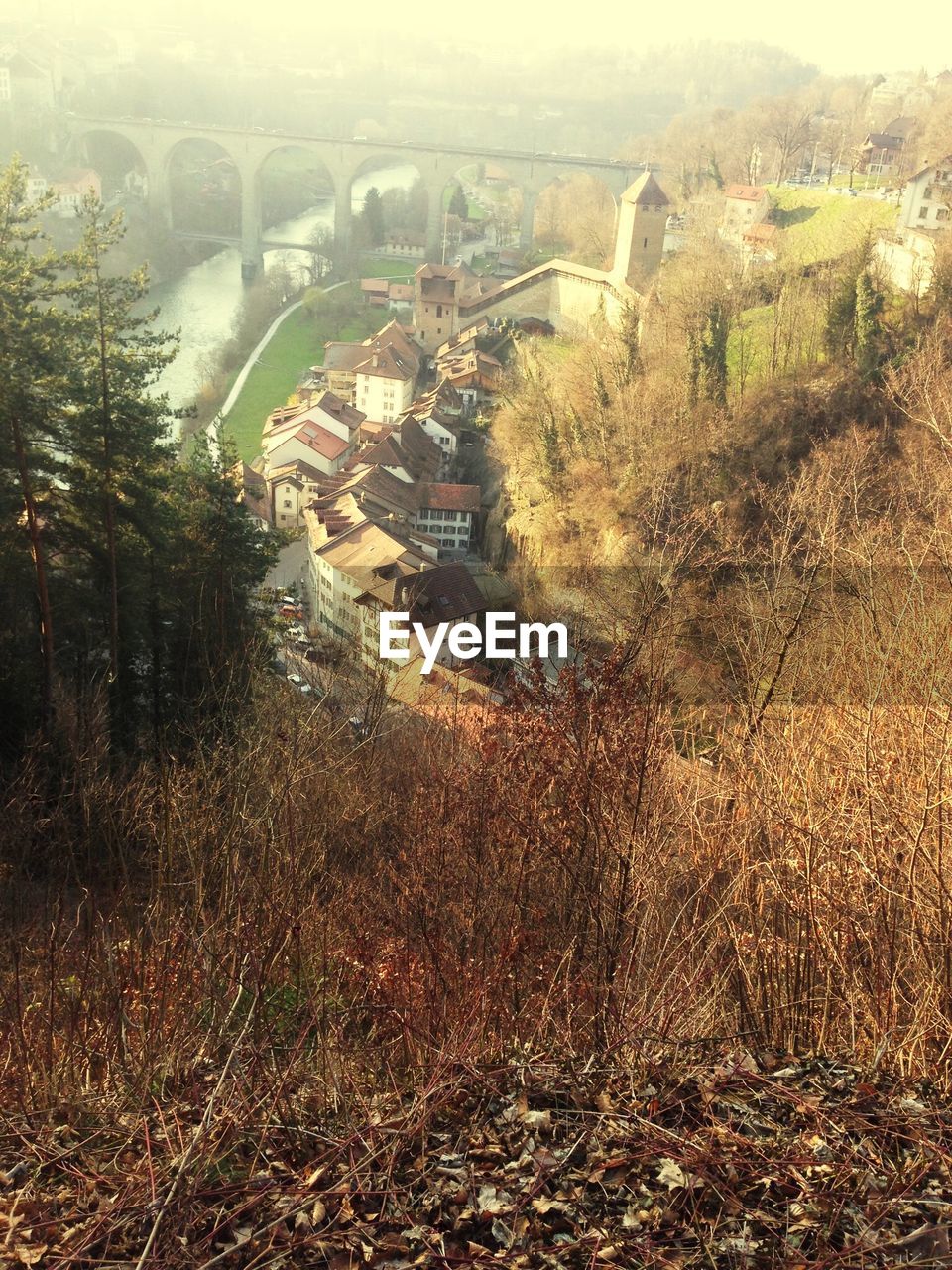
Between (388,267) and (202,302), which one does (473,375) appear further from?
(388,267)

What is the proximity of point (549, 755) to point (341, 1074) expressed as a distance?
1.72 metres

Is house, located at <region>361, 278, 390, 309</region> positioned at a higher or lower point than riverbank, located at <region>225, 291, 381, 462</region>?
higher

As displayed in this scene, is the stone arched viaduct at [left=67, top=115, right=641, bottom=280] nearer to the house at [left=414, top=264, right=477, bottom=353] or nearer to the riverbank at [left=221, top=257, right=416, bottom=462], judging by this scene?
the riverbank at [left=221, top=257, right=416, bottom=462]

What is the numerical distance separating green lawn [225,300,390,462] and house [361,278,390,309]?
79 centimetres

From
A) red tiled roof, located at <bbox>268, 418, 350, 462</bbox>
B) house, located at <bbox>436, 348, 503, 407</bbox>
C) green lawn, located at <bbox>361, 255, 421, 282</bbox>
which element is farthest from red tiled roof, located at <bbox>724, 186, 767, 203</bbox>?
green lawn, located at <bbox>361, 255, 421, 282</bbox>

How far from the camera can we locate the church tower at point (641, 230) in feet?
84.1

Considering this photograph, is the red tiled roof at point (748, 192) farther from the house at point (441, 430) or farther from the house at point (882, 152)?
the house at point (441, 430)

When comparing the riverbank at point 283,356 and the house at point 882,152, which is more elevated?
the house at point 882,152

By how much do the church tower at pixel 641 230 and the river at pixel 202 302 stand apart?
12558mm

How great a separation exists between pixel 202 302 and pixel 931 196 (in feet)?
85.7

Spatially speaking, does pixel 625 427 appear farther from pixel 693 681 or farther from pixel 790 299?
pixel 693 681

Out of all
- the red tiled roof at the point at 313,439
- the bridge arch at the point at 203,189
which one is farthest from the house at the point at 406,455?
the bridge arch at the point at 203,189

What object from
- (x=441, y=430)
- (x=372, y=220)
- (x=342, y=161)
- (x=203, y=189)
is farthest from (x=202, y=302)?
(x=441, y=430)

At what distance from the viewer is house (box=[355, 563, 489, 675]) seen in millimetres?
13672
